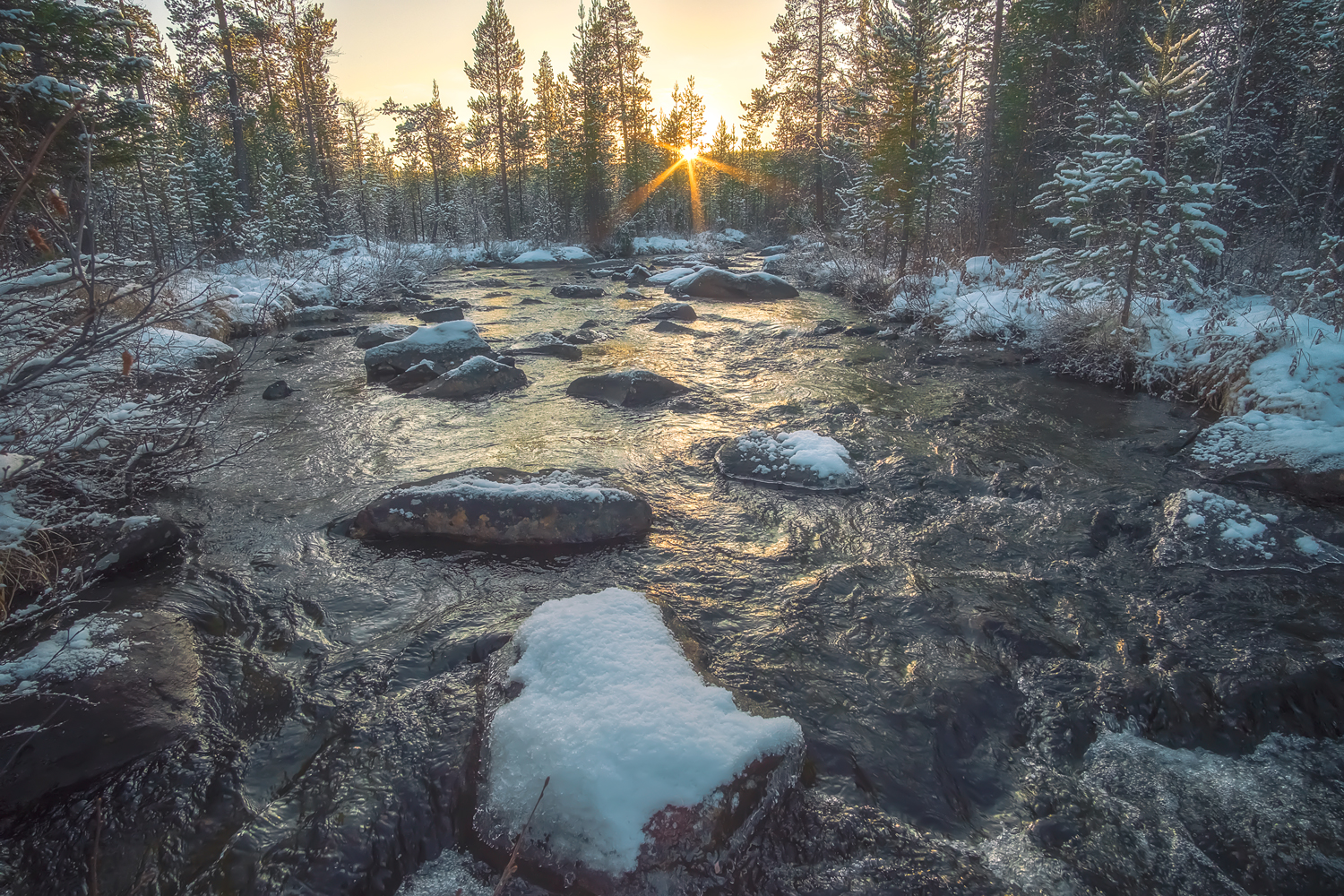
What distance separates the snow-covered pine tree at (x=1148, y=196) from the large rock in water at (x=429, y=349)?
401 inches

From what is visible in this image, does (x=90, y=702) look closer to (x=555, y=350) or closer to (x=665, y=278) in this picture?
(x=555, y=350)

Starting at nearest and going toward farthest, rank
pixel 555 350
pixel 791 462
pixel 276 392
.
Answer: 1. pixel 791 462
2. pixel 276 392
3. pixel 555 350

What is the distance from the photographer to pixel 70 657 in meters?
3.38

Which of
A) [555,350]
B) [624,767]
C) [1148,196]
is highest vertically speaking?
[1148,196]

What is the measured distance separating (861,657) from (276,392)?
30.2 feet

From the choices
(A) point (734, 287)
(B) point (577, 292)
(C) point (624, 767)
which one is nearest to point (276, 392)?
(C) point (624, 767)

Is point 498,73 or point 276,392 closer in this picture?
point 276,392

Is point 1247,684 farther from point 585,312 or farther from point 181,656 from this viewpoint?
point 585,312

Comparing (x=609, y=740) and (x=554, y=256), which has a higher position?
(x=554, y=256)

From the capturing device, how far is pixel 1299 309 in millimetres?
8719

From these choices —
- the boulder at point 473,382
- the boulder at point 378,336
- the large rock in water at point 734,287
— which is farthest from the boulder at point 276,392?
the large rock in water at point 734,287

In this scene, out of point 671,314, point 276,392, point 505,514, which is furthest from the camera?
point 671,314

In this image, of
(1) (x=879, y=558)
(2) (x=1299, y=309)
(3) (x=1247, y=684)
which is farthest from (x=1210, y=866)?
(2) (x=1299, y=309)

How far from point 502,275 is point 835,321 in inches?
692
